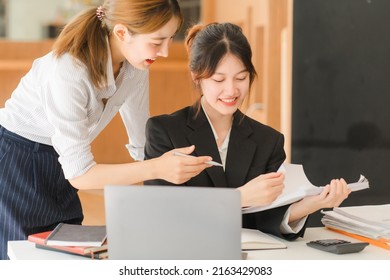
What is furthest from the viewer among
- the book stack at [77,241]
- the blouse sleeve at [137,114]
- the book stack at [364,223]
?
the blouse sleeve at [137,114]

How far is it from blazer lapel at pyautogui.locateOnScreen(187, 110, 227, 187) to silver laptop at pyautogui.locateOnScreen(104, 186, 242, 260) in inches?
29.1

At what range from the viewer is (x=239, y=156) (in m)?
2.21

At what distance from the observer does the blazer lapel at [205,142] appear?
2.18 m

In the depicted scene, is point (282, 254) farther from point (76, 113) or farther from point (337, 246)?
point (76, 113)

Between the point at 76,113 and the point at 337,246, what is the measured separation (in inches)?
31.4

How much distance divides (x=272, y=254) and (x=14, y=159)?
2.92ft

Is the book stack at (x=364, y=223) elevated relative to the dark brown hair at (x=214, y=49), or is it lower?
lower

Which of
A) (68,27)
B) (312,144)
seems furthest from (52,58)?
(312,144)

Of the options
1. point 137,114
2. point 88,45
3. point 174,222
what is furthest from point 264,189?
point 137,114

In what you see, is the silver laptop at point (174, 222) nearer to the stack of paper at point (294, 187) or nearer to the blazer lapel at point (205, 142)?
the stack of paper at point (294, 187)

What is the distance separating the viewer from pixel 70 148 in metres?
1.99

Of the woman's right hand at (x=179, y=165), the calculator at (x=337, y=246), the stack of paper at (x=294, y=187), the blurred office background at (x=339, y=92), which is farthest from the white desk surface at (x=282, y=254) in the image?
the blurred office background at (x=339, y=92)

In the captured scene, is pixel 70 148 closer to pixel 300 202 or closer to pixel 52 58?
pixel 52 58

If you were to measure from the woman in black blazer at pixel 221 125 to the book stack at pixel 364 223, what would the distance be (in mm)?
225
